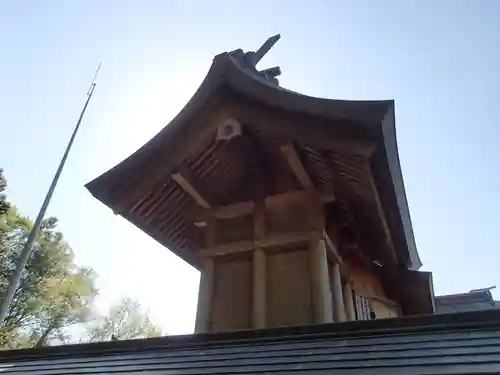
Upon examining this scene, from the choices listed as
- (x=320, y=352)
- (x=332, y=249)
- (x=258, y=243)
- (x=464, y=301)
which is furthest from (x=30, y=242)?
(x=464, y=301)

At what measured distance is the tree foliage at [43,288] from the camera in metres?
18.8

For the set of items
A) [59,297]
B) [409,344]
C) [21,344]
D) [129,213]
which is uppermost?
[59,297]

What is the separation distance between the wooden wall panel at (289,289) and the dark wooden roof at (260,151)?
1123mm

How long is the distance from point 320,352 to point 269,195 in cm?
330

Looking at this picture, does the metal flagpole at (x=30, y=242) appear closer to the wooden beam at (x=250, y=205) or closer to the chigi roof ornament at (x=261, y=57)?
the wooden beam at (x=250, y=205)

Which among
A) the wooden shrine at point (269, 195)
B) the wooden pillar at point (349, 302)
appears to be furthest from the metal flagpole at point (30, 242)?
the wooden pillar at point (349, 302)

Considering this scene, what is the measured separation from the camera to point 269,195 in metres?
5.80

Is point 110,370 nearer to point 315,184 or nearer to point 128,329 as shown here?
point 315,184

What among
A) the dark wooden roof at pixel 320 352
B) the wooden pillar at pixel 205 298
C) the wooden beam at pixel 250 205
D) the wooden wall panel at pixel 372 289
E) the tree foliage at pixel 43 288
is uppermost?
the tree foliage at pixel 43 288

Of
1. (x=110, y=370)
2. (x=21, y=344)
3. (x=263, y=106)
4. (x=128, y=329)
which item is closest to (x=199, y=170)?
(x=263, y=106)

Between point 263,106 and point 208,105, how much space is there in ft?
2.41

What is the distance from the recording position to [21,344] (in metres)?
18.8

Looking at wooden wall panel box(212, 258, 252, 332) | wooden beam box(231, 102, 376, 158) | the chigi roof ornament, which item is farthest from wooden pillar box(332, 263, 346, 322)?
the chigi roof ornament

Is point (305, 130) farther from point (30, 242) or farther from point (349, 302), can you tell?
point (30, 242)
